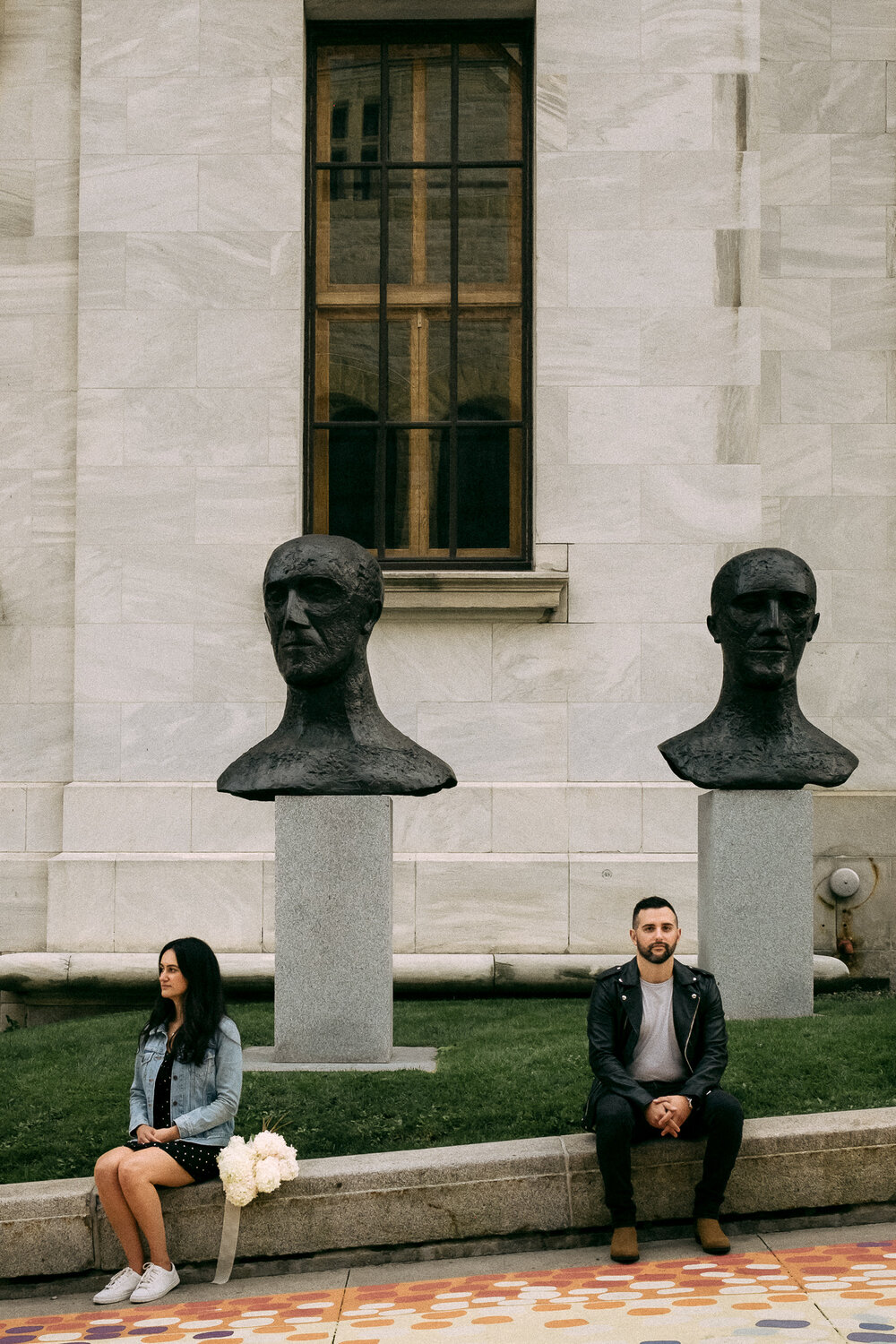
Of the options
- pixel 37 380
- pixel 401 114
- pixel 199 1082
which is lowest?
pixel 199 1082

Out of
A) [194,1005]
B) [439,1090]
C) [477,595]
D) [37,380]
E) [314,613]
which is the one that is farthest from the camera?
[37,380]

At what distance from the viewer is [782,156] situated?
13180mm

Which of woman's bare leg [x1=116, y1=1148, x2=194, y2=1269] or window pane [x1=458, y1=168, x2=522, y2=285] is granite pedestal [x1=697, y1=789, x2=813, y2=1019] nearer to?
woman's bare leg [x1=116, y1=1148, x2=194, y2=1269]

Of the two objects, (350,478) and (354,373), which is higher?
(354,373)

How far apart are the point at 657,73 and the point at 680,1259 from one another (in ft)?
31.4

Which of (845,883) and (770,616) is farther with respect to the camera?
(845,883)

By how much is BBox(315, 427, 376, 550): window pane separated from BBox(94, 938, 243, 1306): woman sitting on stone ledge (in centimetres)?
690

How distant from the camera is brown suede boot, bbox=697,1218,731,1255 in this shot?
243 inches

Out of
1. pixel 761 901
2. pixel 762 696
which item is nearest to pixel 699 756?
pixel 762 696

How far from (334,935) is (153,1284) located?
279 cm

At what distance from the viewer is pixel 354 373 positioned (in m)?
13.1

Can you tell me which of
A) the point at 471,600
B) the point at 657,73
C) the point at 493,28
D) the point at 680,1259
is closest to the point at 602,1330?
the point at 680,1259

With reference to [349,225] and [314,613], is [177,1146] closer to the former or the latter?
[314,613]

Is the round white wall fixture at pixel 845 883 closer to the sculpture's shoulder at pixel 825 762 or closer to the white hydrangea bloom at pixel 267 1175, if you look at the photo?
the sculpture's shoulder at pixel 825 762
